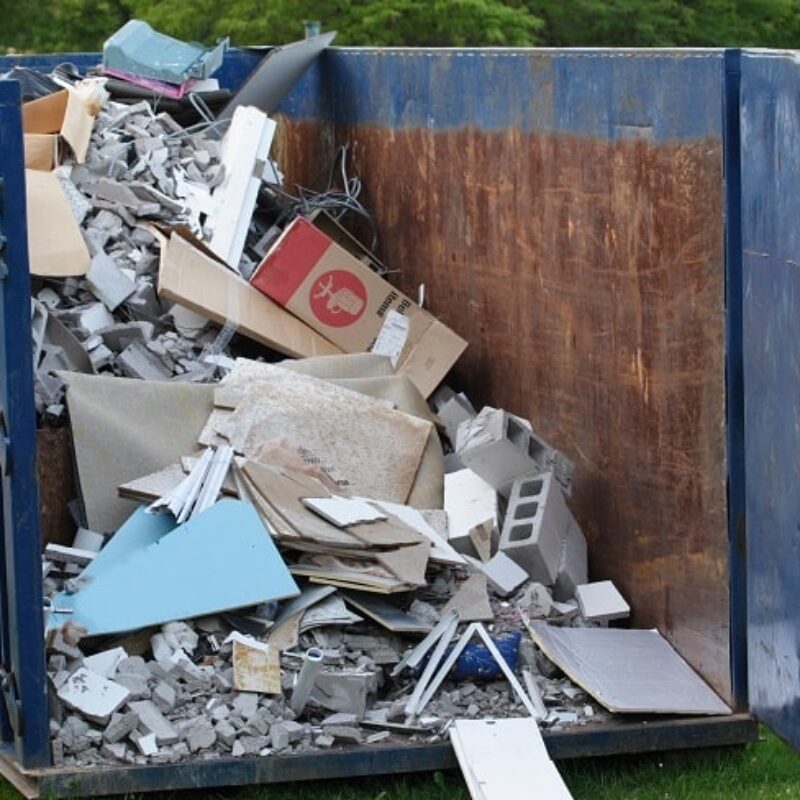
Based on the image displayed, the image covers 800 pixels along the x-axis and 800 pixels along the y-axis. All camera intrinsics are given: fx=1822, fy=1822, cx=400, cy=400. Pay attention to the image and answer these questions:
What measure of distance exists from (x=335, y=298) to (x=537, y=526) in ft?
6.89

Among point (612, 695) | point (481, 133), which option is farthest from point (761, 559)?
point (481, 133)

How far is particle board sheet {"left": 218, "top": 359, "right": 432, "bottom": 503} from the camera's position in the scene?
6.61 m

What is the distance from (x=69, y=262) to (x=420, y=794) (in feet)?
9.24

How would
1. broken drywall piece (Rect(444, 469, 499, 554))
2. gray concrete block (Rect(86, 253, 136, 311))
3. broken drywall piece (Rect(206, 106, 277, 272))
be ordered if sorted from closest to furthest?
broken drywall piece (Rect(444, 469, 499, 554))
gray concrete block (Rect(86, 253, 136, 311))
broken drywall piece (Rect(206, 106, 277, 272))

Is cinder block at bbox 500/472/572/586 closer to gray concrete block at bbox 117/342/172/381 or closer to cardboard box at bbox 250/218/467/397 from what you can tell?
cardboard box at bbox 250/218/467/397

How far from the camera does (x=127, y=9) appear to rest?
93.2 ft

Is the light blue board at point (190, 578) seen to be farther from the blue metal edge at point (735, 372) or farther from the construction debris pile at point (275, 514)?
the blue metal edge at point (735, 372)

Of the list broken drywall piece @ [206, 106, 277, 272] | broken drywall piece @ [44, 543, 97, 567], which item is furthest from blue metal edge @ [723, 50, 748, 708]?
broken drywall piece @ [206, 106, 277, 272]

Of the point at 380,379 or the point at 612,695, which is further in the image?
the point at 380,379

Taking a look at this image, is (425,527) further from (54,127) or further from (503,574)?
(54,127)

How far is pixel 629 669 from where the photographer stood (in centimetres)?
588

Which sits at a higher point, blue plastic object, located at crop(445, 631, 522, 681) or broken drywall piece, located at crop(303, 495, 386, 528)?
broken drywall piece, located at crop(303, 495, 386, 528)

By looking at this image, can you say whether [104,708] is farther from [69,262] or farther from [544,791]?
[69,262]

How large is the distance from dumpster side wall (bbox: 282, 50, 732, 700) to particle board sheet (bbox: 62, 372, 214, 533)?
4.52 feet
